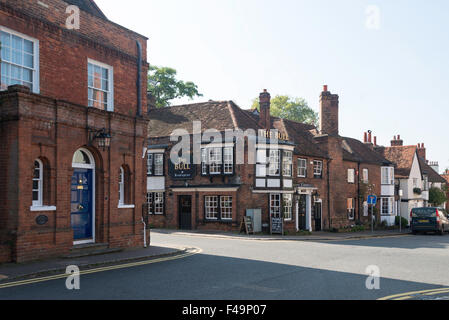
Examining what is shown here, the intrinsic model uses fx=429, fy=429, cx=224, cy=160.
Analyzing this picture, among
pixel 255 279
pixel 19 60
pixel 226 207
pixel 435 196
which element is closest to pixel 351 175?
pixel 226 207

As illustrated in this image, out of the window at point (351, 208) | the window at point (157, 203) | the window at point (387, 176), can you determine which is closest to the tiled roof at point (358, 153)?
the window at point (387, 176)

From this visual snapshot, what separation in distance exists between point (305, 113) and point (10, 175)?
59.0m

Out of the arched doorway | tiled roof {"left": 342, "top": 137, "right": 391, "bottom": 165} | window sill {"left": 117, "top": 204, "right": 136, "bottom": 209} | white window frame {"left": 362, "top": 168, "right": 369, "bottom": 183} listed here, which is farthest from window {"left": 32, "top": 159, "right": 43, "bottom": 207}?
white window frame {"left": 362, "top": 168, "right": 369, "bottom": 183}

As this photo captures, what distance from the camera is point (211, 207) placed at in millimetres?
28531

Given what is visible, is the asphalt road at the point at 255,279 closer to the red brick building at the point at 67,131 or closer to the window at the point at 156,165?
the red brick building at the point at 67,131

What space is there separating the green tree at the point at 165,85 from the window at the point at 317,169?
80.0 feet

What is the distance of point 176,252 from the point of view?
15.3m

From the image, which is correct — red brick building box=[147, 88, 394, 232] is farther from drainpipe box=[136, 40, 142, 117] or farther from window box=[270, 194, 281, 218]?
drainpipe box=[136, 40, 142, 117]

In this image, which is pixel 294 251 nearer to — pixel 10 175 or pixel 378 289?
pixel 378 289

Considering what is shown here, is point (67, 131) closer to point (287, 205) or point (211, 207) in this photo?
point (211, 207)

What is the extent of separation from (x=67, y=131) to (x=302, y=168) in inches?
790

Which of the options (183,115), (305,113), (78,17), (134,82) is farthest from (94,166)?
(305,113)

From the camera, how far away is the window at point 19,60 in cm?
1239

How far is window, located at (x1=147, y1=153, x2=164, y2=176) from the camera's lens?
30.7 meters
